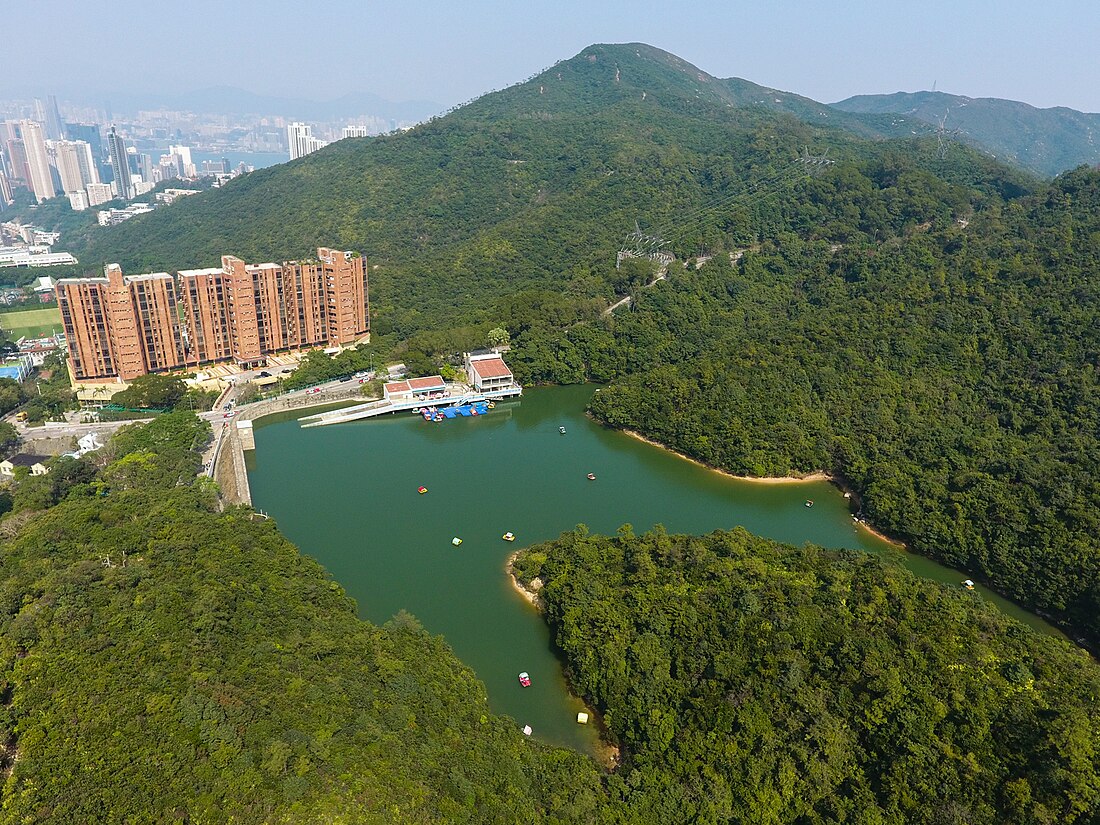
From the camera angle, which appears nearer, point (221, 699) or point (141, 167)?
point (221, 699)

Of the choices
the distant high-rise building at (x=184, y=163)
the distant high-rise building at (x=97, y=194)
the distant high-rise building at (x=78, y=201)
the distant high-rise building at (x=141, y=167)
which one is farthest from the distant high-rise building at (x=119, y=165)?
the distant high-rise building at (x=184, y=163)

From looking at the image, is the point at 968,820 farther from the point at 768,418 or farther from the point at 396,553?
the point at 768,418

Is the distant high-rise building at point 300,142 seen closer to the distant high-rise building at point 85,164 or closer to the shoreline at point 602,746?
the distant high-rise building at point 85,164

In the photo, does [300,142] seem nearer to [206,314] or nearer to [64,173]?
[64,173]

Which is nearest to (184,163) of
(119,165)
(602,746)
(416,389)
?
(119,165)

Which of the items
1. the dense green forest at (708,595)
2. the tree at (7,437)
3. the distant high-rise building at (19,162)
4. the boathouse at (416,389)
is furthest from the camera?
the distant high-rise building at (19,162)

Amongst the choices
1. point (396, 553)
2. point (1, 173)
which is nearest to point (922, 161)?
point (396, 553)

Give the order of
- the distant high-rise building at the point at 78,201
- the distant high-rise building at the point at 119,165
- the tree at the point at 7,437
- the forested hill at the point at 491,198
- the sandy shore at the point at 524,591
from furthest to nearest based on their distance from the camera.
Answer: the distant high-rise building at the point at 119,165 < the distant high-rise building at the point at 78,201 < the forested hill at the point at 491,198 < the tree at the point at 7,437 < the sandy shore at the point at 524,591
